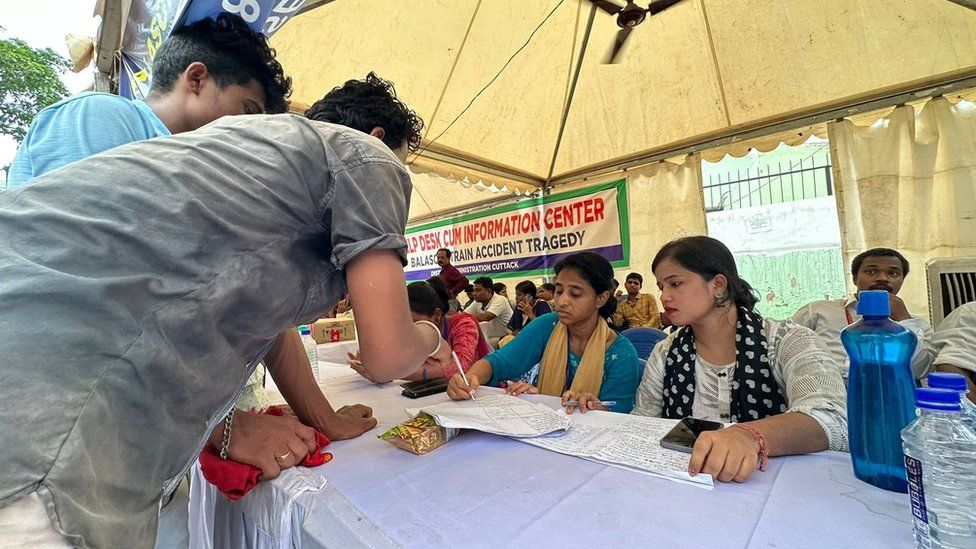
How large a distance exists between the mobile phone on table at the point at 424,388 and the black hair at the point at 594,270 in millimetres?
827

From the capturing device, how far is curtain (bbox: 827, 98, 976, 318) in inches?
118

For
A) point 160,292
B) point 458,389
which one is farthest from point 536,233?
point 160,292

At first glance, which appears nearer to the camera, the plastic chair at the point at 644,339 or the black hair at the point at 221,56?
the black hair at the point at 221,56

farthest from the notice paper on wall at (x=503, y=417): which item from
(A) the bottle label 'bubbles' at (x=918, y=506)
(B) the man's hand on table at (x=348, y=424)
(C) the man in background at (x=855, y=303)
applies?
(C) the man in background at (x=855, y=303)

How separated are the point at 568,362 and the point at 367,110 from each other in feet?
5.05

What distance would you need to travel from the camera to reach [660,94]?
379 cm

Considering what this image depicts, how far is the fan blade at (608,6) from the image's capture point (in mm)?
3070

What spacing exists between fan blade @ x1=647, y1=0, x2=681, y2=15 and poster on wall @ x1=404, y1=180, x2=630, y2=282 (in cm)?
181

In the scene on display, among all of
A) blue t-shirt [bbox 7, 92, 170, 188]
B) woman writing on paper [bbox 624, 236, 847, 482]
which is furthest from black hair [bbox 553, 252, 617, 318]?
blue t-shirt [bbox 7, 92, 170, 188]

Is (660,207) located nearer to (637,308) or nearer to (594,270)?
(637,308)

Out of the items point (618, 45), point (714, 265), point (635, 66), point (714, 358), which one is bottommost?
point (714, 358)

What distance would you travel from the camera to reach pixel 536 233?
5.55m

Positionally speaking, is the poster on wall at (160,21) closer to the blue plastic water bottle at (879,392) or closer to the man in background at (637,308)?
the blue plastic water bottle at (879,392)

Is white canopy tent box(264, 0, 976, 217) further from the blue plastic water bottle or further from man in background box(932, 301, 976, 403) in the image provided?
the blue plastic water bottle
